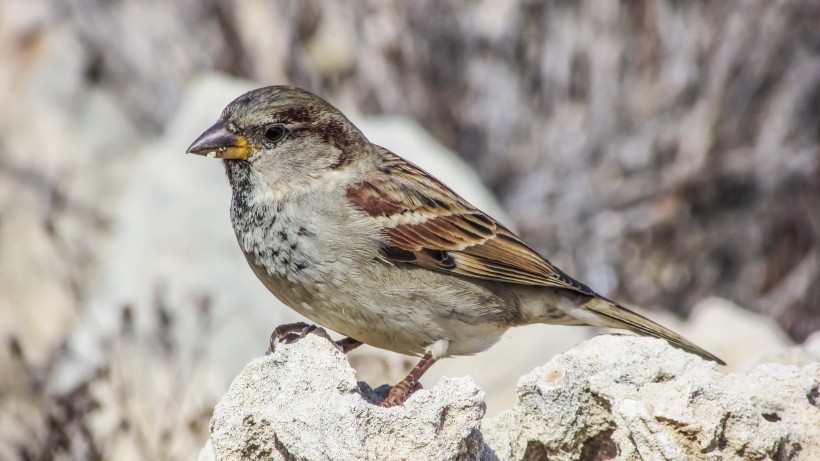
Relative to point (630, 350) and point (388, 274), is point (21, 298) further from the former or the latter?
point (630, 350)

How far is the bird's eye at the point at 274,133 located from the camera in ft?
13.3

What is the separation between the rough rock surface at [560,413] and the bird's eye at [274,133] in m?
1.05

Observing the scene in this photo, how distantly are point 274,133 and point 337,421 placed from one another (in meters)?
1.46

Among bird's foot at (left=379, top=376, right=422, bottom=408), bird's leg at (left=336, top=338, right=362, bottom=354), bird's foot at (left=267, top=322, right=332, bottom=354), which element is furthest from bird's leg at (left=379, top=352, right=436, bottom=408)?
bird's leg at (left=336, top=338, right=362, bottom=354)

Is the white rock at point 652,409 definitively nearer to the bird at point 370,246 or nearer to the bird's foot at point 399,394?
the bird's foot at point 399,394

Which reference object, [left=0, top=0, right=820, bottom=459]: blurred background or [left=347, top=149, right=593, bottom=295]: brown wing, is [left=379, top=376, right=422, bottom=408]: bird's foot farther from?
[left=0, top=0, right=820, bottom=459]: blurred background

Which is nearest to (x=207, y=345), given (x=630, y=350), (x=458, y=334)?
(x=458, y=334)

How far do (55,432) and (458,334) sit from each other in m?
1.79

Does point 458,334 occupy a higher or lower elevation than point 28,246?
lower

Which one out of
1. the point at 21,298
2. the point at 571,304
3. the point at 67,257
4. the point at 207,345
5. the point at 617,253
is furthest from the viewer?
the point at 617,253

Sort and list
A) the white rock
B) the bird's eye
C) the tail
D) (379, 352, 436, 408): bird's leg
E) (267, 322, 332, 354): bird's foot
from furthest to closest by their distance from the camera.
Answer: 1. the tail
2. the bird's eye
3. (267, 322, 332, 354): bird's foot
4. (379, 352, 436, 408): bird's leg
5. the white rock

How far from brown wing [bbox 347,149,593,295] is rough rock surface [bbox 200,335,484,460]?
1.01m

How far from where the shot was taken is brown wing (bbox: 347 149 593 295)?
13.4 feet

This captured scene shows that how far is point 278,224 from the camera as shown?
384 centimetres
